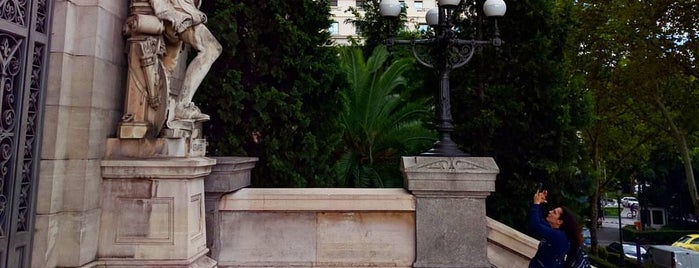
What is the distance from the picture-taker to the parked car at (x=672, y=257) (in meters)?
16.2

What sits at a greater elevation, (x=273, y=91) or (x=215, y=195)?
(x=273, y=91)

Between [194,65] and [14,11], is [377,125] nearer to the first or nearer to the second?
[194,65]

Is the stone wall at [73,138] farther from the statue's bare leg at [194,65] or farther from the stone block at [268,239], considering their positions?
the stone block at [268,239]

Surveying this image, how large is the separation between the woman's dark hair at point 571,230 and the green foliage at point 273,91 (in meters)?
4.87

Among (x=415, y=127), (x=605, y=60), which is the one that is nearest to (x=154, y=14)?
(x=415, y=127)

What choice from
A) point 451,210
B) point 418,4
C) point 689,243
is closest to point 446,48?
point 451,210

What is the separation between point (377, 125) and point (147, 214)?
7972mm

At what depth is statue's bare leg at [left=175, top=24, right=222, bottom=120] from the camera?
481 cm

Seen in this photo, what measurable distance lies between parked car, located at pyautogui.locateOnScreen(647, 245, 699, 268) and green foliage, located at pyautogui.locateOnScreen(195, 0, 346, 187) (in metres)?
15.3

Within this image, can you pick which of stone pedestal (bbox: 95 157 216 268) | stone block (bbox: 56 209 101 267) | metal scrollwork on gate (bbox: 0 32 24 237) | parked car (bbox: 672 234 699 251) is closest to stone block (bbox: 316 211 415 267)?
stone pedestal (bbox: 95 157 216 268)

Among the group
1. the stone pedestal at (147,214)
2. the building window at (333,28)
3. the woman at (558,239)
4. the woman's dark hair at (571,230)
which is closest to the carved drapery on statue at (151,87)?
the stone pedestal at (147,214)

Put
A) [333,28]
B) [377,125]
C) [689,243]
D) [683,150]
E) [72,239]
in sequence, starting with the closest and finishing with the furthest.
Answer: [72,239], [377,125], [333,28], [683,150], [689,243]

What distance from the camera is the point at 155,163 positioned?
424 cm

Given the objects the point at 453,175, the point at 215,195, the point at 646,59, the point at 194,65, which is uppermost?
the point at 646,59
